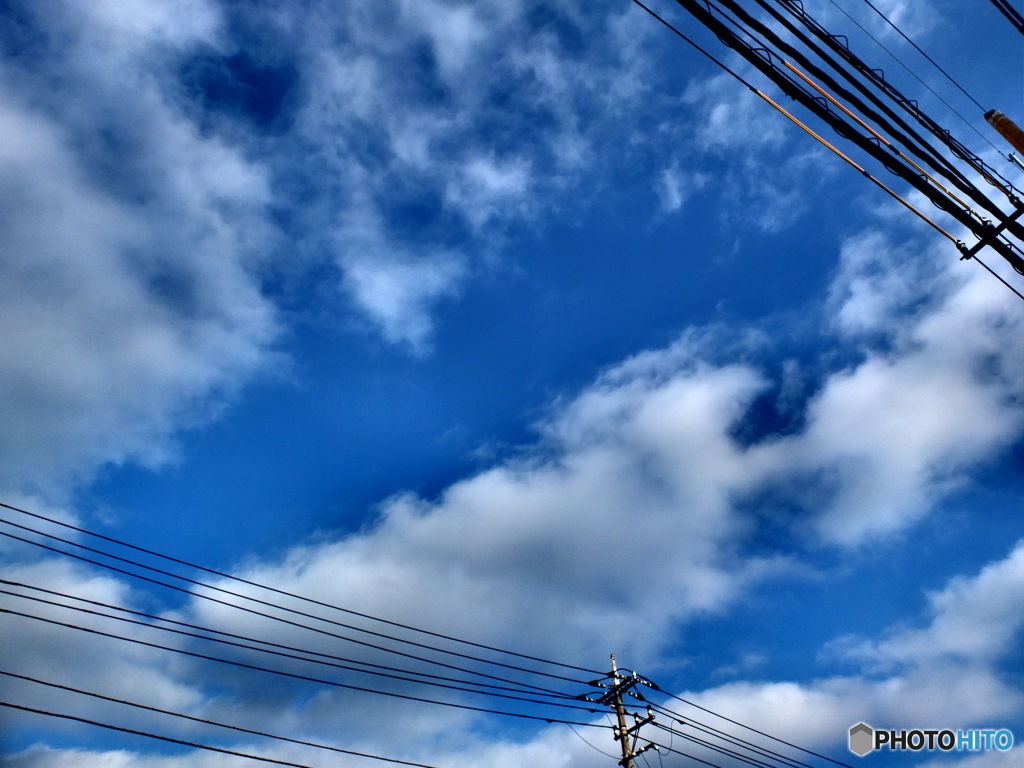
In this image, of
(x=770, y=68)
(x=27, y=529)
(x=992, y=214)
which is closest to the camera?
(x=770, y=68)

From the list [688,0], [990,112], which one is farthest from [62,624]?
[990,112]

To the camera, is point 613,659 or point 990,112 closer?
point 990,112

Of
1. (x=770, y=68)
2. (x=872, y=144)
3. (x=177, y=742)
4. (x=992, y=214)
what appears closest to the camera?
(x=770, y=68)

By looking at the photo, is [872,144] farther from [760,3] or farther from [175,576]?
[175,576]

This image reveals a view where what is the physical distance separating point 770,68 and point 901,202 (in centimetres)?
267

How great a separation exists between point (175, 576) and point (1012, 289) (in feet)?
53.9

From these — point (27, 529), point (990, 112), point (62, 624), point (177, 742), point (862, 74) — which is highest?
point (990, 112)

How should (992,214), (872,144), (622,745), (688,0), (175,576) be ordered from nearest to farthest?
(688,0) < (872,144) < (992,214) < (175,576) < (622,745)

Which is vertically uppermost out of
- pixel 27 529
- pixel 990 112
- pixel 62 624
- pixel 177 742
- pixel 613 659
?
pixel 990 112

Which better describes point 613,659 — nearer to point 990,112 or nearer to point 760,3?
point 990,112

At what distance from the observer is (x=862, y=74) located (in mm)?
7570

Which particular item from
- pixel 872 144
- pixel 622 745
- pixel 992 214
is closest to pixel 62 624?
pixel 872 144

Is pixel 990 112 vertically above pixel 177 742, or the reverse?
pixel 990 112

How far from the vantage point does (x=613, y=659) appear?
82.2ft
